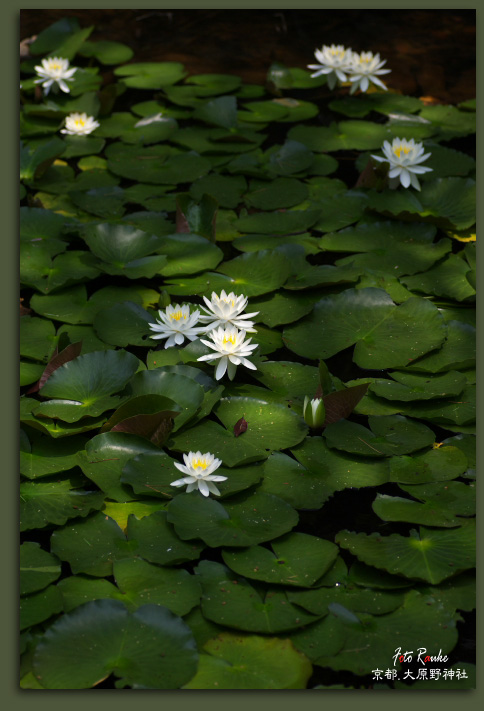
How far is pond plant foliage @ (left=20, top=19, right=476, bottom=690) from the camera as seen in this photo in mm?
1855

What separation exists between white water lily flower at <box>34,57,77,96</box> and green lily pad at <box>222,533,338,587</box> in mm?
3151

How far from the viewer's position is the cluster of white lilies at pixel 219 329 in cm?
249

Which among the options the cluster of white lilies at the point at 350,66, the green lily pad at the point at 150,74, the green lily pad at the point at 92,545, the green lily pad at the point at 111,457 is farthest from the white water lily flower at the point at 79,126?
the green lily pad at the point at 92,545

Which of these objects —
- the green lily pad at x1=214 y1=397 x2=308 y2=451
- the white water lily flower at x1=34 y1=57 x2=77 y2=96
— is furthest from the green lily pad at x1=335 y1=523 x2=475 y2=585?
the white water lily flower at x1=34 y1=57 x2=77 y2=96

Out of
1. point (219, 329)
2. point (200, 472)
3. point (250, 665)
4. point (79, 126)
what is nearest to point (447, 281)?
point (219, 329)

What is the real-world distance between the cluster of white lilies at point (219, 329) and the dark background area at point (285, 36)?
267 centimetres

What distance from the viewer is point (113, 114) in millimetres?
4395

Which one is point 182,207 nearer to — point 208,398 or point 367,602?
point 208,398

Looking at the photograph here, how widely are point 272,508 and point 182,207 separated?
5.27 ft

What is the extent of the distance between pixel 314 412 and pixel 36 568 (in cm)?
92

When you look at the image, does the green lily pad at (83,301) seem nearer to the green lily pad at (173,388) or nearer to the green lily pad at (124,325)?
the green lily pad at (124,325)

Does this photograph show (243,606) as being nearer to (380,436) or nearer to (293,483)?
(293,483)

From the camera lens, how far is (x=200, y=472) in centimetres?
214

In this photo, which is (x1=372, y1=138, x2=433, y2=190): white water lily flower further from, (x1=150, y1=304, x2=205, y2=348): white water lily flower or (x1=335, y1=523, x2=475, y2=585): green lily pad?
(x1=335, y1=523, x2=475, y2=585): green lily pad
